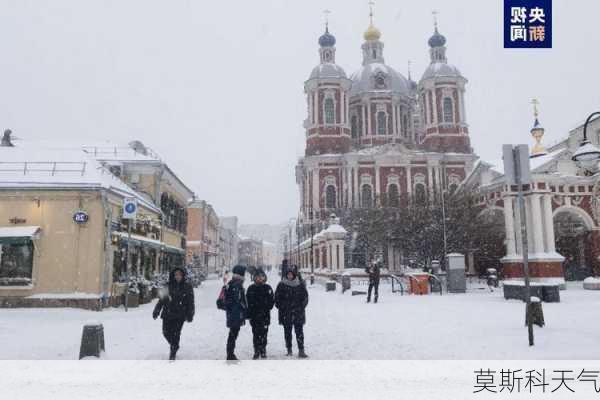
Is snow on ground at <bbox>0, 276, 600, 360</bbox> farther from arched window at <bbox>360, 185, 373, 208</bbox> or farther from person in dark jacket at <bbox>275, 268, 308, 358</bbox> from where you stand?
arched window at <bbox>360, 185, 373, 208</bbox>

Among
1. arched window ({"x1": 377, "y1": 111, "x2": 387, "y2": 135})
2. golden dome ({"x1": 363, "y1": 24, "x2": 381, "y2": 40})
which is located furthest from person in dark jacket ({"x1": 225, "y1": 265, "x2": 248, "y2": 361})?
golden dome ({"x1": 363, "y1": 24, "x2": 381, "y2": 40})

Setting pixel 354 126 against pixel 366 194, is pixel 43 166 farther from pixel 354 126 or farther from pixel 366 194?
pixel 354 126

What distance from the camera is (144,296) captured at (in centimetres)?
1906

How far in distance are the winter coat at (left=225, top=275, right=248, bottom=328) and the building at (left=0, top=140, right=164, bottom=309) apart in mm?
9796

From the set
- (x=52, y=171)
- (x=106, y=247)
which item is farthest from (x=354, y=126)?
(x=106, y=247)

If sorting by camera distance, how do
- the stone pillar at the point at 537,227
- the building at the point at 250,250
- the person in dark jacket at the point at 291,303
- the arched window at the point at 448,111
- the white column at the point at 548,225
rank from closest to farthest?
1. the person in dark jacket at the point at 291,303
2. the stone pillar at the point at 537,227
3. the white column at the point at 548,225
4. the arched window at the point at 448,111
5. the building at the point at 250,250

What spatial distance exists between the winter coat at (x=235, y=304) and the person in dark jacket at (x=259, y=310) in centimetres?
15

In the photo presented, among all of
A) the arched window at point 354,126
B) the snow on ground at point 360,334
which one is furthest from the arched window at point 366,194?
the snow on ground at point 360,334

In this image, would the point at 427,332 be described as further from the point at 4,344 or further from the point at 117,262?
the point at 117,262

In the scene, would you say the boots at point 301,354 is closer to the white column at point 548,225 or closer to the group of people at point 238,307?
the group of people at point 238,307

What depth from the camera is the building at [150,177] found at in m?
23.0

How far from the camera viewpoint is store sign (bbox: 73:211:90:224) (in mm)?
16000
